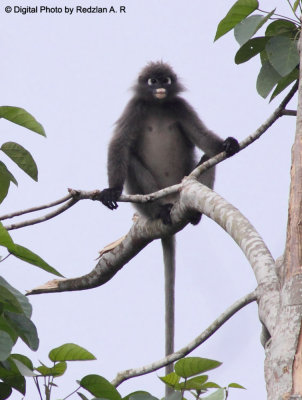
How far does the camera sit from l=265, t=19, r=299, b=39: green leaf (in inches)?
165

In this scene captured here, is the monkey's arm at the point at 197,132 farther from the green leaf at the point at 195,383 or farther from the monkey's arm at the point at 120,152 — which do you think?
the green leaf at the point at 195,383

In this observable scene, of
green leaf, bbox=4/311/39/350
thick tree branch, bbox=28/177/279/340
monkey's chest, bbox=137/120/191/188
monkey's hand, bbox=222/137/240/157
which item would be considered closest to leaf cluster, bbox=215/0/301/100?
thick tree branch, bbox=28/177/279/340

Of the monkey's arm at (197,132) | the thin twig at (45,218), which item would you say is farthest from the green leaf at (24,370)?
the monkey's arm at (197,132)

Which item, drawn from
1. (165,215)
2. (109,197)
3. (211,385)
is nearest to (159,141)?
(109,197)

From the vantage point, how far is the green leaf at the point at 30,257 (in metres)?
3.24

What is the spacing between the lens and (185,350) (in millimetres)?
3428

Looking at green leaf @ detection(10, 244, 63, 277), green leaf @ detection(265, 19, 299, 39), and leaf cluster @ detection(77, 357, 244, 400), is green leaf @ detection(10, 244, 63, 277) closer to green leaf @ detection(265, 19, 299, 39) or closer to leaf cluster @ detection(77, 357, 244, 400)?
leaf cluster @ detection(77, 357, 244, 400)

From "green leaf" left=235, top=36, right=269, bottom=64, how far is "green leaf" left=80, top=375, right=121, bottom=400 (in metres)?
2.09

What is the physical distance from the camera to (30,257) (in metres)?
3.29

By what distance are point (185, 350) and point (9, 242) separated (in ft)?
3.11

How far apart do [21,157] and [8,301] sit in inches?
45.1

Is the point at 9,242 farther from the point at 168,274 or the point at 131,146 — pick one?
the point at 131,146

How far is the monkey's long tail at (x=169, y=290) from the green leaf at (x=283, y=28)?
2006 mm

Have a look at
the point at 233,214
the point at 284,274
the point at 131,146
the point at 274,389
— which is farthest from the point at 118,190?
the point at 274,389
